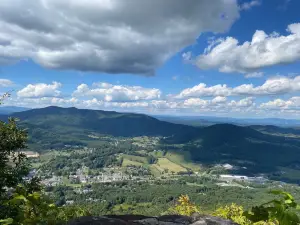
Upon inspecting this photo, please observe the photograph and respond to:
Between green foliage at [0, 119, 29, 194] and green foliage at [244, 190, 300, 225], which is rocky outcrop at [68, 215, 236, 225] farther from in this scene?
green foliage at [0, 119, 29, 194]

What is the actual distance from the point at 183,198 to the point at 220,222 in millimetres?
33481

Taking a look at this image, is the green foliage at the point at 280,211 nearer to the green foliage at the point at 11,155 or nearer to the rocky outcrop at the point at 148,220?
the rocky outcrop at the point at 148,220

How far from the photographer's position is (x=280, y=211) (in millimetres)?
3727

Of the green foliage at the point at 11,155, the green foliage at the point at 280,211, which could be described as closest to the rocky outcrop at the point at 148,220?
the green foliage at the point at 280,211

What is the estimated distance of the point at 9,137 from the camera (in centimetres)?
2388

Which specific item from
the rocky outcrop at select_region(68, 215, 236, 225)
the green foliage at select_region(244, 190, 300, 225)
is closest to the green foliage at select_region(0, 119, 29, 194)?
the rocky outcrop at select_region(68, 215, 236, 225)

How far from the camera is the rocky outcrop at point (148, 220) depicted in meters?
9.84

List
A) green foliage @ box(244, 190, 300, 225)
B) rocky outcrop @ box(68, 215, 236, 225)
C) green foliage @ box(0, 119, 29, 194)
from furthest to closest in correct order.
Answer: green foliage @ box(0, 119, 29, 194)
rocky outcrop @ box(68, 215, 236, 225)
green foliage @ box(244, 190, 300, 225)

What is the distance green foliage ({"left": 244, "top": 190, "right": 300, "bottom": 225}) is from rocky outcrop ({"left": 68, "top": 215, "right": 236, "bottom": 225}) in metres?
6.43

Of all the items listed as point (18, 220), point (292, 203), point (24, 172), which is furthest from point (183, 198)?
point (292, 203)

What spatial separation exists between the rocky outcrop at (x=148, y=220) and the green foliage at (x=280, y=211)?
253 inches

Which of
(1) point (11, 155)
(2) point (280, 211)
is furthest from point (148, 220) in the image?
(1) point (11, 155)

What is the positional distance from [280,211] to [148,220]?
8078 millimetres

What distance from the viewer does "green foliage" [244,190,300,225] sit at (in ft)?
11.9
